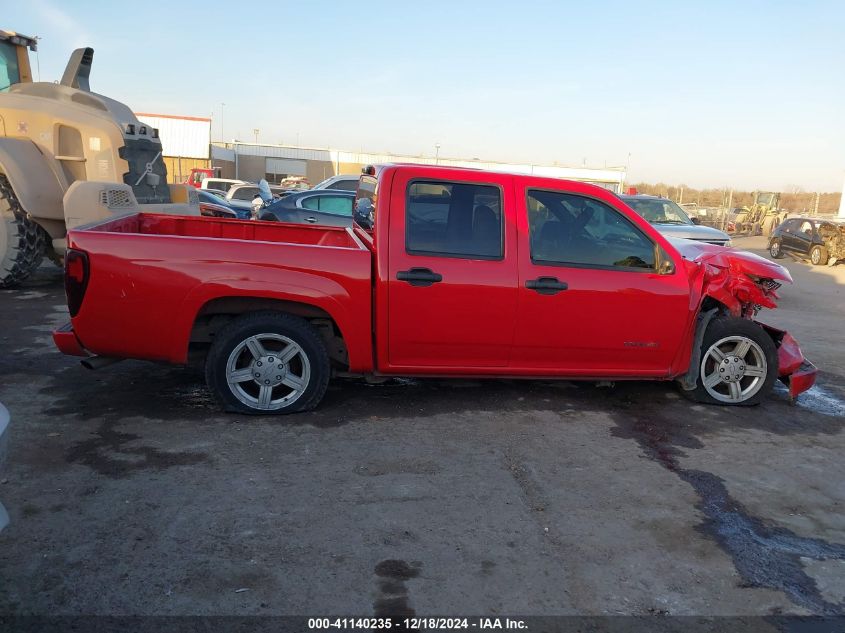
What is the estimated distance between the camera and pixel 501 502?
3756 mm

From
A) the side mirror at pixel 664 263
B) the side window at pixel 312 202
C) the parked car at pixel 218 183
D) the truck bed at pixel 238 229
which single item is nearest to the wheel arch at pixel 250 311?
the truck bed at pixel 238 229

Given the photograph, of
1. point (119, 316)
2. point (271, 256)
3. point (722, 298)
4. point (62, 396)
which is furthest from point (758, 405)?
point (62, 396)

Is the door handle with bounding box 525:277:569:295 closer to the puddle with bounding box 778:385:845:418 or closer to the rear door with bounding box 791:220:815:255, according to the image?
the puddle with bounding box 778:385:845:418

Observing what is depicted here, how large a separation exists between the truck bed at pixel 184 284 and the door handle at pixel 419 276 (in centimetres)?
24

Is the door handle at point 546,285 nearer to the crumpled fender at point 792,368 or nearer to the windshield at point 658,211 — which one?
the crumpled fender at point 792,368

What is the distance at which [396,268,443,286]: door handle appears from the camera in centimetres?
471

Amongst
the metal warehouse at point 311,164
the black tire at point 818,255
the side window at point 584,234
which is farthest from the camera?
the metal warehouse at point 311,164

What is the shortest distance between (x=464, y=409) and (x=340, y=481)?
1570mm

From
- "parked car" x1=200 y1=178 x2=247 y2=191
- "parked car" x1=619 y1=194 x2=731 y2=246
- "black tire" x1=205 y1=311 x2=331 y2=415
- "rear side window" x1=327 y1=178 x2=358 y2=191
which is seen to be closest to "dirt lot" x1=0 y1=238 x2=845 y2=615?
"black tire" x1=205 y1=311 x2=331 y2=415

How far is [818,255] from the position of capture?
2192cm

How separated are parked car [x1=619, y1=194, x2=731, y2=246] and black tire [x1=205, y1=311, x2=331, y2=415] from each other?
988 cm

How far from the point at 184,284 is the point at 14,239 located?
19.5 ft

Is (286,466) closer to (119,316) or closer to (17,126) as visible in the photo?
(119,316)

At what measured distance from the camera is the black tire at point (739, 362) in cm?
540
